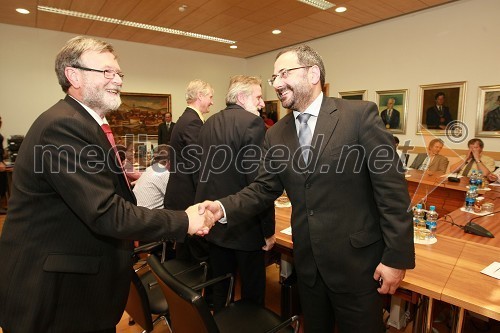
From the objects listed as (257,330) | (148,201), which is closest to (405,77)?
(148,201)

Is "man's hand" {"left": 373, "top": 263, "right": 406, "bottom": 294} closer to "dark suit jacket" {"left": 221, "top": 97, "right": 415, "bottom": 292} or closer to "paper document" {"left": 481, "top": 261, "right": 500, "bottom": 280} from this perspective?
"dark suit jacket" {"left": 221, "top": 97, "right": 415, "bottom": 292}

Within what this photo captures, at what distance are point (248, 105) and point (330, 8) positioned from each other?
Result: 4.39 metres

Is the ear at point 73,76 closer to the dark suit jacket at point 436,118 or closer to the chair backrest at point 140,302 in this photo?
the chair backrest at point 140,302

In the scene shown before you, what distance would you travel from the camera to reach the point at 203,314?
119cm

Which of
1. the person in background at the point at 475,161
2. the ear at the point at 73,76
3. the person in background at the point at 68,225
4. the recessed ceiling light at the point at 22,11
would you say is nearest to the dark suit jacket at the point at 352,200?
the person in background at the point at 68,225

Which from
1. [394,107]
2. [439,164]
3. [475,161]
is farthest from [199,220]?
[394,107]

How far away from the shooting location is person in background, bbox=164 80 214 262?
8.25ft

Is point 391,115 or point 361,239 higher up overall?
point 391,115

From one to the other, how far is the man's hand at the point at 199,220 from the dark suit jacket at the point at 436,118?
18.5 ft

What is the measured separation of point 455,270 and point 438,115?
205 inches

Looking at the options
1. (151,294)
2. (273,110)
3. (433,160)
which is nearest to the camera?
Answer: (151,294)

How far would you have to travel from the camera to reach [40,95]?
707cm

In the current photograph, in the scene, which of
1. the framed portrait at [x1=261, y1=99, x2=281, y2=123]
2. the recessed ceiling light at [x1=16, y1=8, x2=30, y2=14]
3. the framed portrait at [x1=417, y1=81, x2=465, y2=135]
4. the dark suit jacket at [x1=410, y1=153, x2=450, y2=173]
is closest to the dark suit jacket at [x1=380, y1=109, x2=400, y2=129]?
the framed portrait at [x1=417, y1=81, x2=465, y2=135]

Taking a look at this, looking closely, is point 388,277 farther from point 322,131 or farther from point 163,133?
point 163,133
